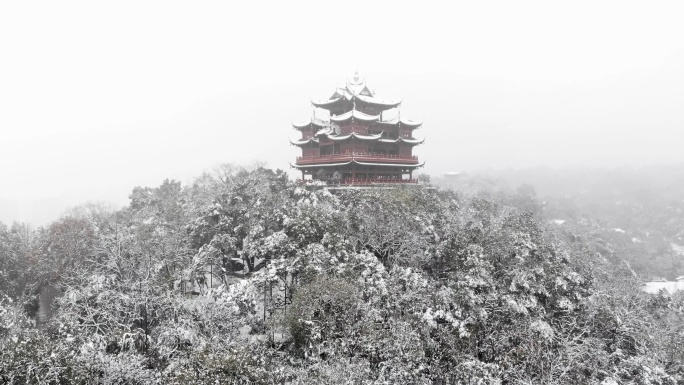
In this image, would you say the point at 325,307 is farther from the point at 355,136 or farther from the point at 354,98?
the point at 354,98

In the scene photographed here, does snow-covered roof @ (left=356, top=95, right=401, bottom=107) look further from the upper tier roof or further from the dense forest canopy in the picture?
the dense forest canopy

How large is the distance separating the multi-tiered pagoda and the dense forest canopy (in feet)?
26.1

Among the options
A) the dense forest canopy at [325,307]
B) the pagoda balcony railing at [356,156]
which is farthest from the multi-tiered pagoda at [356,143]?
the dense forest canopy at [325,307]

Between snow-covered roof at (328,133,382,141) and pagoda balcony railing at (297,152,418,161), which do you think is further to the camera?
pagoda balcony railing at (297,152,418,161)

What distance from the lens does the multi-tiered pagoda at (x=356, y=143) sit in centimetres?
3403

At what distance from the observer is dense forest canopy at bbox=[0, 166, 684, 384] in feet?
44.7

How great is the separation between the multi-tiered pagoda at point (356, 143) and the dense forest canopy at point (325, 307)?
26.1ft

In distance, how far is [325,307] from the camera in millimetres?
15805

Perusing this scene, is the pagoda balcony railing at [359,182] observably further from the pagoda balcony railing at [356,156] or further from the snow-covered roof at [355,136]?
the snow-covered roof at [355,136]

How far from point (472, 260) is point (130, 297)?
1600 cm

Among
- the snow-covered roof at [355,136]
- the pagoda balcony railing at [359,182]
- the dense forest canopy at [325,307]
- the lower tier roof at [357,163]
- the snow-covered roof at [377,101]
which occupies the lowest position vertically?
the dense forest canopy at [325,307]

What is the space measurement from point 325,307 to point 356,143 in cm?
2086

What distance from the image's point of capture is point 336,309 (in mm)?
15750

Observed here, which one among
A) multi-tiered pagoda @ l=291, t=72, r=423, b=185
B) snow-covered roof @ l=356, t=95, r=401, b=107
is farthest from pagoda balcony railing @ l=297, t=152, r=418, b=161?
snow-covered roof @ l=356, t=95, r=401, b=107
